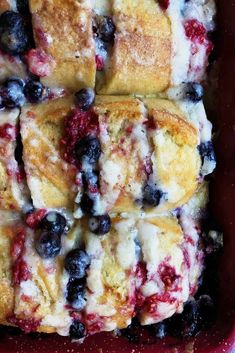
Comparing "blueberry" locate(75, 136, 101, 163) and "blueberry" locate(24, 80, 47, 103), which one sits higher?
"blueberry" locate(24, 80, 47, 103)

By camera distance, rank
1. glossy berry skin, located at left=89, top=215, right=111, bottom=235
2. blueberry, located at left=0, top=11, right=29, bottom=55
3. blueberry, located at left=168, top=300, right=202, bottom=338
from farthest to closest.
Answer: blueberry, located at left=168, top=300, right=202, bottom=338 < glossy berry skin, located at left=89, top=215, right=111, bottom=235 < blueberry, located at left=0, top=11, right=29, bottom=55

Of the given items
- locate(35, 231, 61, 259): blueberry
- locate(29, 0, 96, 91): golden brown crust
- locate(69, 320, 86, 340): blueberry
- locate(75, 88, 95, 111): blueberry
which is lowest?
locate(69, 320, 86, 340): blueberry

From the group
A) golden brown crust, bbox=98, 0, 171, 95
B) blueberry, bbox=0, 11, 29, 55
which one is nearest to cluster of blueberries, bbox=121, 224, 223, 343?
golden brown crust, bbox=98, 0, 171, 95

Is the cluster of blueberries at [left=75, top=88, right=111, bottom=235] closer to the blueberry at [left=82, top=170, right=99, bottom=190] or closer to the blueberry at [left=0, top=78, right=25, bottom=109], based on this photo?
the blueberry at [left=82, top=170, right=99, bottom=190]

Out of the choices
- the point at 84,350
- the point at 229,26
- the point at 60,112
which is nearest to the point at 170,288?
the point at 84,350

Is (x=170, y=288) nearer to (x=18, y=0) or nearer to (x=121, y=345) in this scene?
(x=121, y=345)

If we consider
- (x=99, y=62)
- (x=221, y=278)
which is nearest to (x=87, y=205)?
(x=99, y=62)

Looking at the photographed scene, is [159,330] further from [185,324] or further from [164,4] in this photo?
[164,4]
